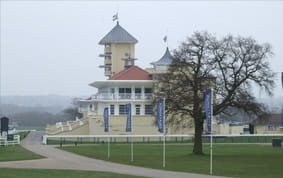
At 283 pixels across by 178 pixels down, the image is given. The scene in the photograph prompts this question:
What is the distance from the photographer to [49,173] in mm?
29672

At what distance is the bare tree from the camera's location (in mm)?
42781

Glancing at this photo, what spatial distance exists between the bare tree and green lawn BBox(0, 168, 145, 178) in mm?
14449

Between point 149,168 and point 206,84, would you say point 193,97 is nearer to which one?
point 206,84

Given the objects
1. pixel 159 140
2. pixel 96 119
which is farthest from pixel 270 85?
pixel 96 119

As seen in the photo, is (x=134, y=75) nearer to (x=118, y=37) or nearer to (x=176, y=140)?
(x=176, y=140)

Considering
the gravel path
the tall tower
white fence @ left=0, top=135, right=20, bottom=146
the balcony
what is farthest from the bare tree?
the tall tower

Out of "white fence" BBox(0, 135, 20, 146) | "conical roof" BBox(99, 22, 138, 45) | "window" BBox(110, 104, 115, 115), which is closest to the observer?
"white fence" BBox(0, 135, 20, 146)

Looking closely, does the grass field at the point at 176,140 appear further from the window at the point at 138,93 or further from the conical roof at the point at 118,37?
the conical roof at the point at 118,37

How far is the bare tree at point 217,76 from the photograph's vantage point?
42781 mm

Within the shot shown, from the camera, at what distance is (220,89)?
142 feet

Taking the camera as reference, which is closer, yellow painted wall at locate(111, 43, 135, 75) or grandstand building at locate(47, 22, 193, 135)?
grandstand building at locate(47, 22, 193, 135)

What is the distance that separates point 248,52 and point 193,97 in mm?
5102

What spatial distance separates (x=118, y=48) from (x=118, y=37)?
1791 millimetres

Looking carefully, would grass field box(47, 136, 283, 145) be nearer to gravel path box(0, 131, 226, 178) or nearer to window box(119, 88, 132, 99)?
window box(119, 88, 132, 99)
